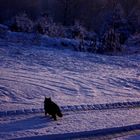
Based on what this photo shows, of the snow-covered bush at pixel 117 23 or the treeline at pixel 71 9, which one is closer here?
the snow-covered bush at pixel 117 23

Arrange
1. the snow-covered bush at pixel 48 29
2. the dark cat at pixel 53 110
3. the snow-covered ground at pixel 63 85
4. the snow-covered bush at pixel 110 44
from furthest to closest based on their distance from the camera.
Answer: the snow-covered bush at pixel 48 29, the snow-covered bush at pixel 110 44, the dark cat at pixel 53 110, the snow-covered ground at pixel 63 85

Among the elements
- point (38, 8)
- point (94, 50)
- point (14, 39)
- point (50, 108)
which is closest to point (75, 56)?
point (94, 50)

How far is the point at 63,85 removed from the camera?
1167 centimetres

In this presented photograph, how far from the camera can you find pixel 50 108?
8453 millimetres

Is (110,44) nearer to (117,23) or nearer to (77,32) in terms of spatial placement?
(77,32)

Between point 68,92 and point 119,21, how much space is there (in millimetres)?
14085

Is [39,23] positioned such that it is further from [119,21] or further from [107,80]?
[107,80]

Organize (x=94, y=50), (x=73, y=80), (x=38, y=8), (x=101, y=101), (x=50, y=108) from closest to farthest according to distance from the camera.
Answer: (x=50, y=108), (x=101, y=101), (x=73, y=80), (x=94, y=50), (x=38, y=8)

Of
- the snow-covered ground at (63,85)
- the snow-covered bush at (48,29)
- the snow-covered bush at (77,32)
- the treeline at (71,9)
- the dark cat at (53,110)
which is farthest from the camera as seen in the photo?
the treeline at (71,9)

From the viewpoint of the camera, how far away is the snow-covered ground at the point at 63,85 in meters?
8.32

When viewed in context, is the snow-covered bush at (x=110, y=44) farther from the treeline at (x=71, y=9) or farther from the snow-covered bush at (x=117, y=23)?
the treeline at (x=71, y=9)

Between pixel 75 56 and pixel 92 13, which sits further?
pixel 92 13

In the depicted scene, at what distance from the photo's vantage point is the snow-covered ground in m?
8.32

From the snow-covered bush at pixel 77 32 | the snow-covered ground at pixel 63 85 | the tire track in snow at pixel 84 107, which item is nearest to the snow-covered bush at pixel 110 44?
the snow-covered ground at pixel 63 85
